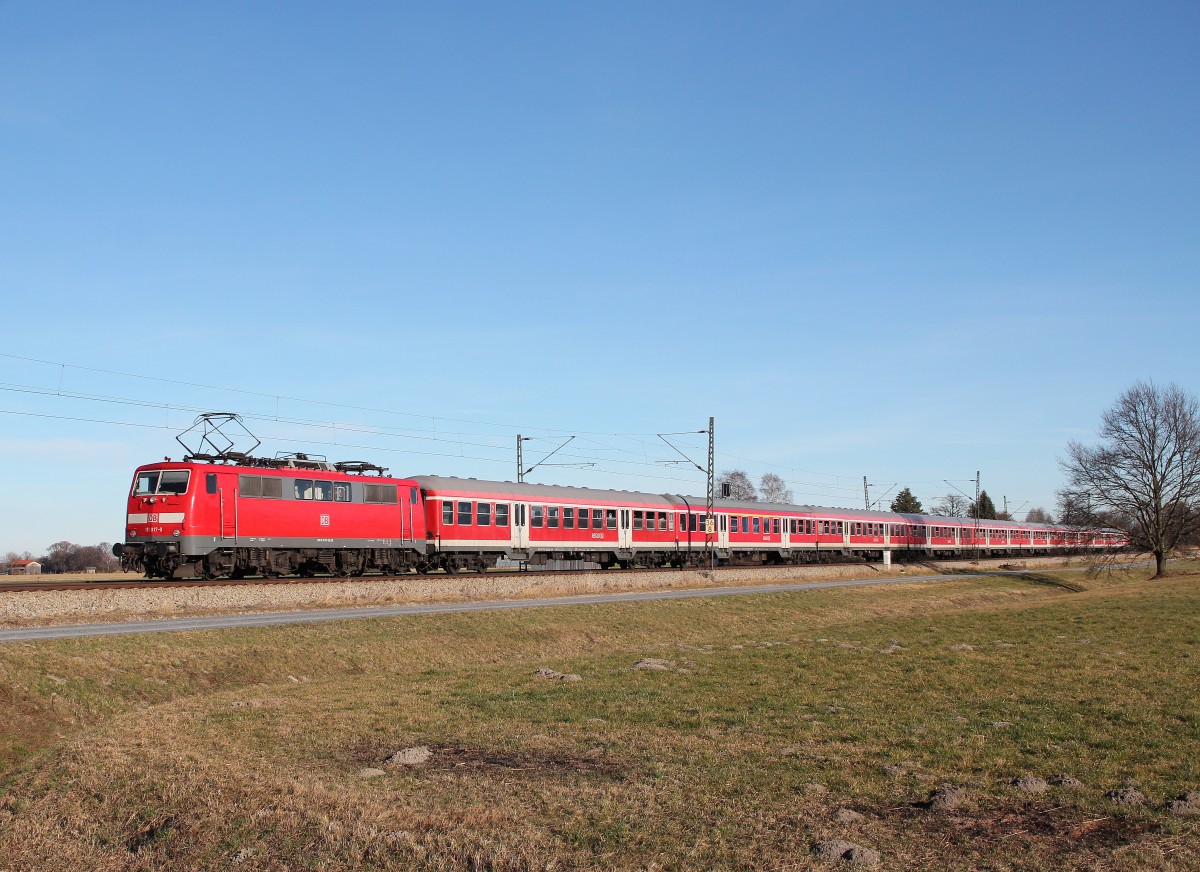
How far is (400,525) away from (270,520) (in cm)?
603

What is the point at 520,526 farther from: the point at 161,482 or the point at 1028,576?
the point at 1028,576

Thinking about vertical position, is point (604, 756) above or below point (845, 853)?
below

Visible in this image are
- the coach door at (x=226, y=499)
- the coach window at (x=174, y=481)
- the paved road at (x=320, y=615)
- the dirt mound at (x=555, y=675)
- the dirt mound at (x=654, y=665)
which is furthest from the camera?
→ the coach door at (x=226, y=499)

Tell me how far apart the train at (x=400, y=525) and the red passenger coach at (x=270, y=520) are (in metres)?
0.04

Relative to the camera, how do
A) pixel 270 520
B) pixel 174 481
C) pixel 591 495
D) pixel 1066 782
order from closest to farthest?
pixel 1066 782 < pixel 174 481 < pixel 270 520 < pixel 591 495


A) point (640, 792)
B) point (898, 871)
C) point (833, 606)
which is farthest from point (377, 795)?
point (833, 606)

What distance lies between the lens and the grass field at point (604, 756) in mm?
7516

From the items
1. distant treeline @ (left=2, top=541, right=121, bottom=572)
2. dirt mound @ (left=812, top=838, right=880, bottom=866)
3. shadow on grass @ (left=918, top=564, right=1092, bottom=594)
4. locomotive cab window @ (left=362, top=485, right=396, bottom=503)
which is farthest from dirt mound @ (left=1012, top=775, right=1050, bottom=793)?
distant treeline @ (left=2, top=541, right=121, bottom=572)

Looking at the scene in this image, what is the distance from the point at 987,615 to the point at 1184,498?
145 ft

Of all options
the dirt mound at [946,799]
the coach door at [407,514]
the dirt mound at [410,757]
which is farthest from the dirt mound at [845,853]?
the coach door at [407,514]

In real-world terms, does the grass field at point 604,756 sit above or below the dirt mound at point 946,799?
below

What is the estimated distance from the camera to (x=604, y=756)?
1025 cm

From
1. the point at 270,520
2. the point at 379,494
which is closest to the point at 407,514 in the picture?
the point at 379,494

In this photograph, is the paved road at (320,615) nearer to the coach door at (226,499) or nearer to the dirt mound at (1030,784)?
the coach door at (226,499)
